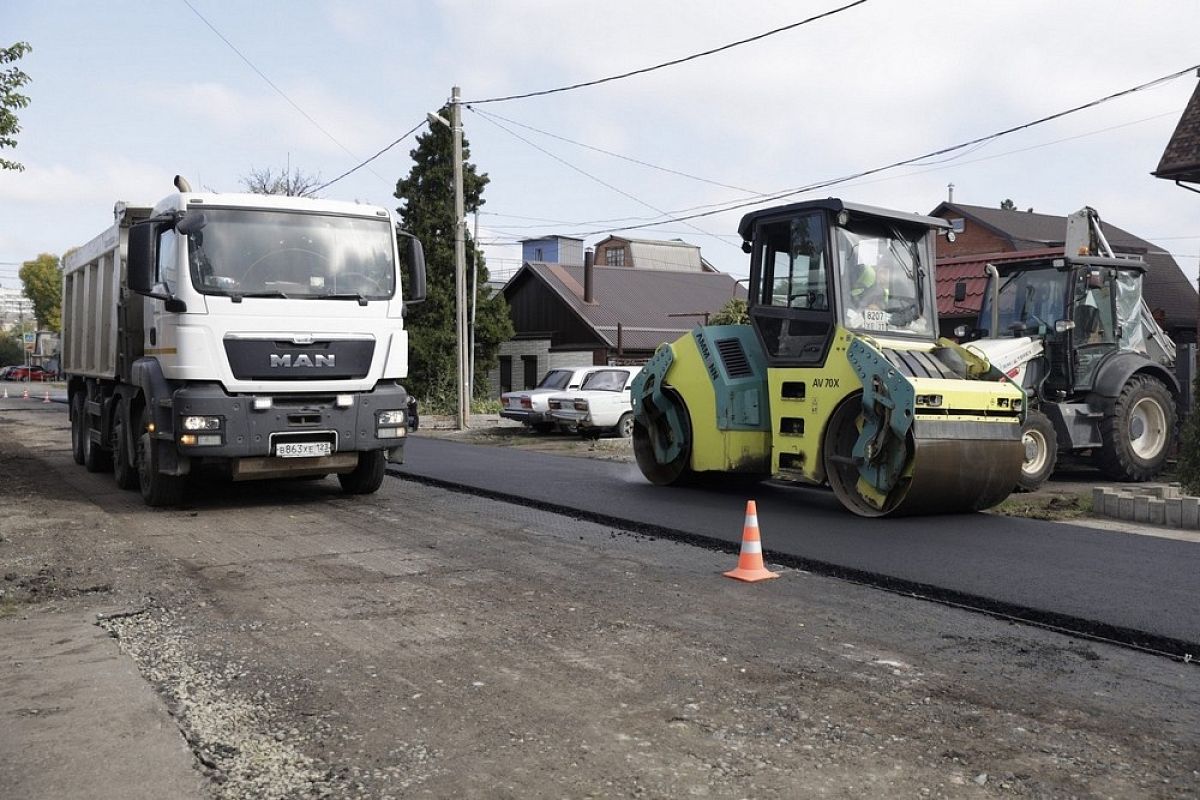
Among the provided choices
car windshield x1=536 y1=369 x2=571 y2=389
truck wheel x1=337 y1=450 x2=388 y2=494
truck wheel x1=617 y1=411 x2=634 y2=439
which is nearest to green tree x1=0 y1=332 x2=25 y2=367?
car windshield x1=536 y1=369 x2=571 y2=389

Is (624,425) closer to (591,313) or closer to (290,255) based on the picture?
(290,255)

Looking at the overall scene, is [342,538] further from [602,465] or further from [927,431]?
[602,465]

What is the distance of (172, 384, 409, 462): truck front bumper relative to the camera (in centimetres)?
970

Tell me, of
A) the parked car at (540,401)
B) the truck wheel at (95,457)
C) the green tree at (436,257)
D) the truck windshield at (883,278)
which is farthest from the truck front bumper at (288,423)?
the green tree at (436,257)

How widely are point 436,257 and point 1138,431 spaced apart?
983 inches

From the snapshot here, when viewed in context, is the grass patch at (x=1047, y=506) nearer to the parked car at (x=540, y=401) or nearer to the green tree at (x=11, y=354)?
the parked car at (x=540, y=401)

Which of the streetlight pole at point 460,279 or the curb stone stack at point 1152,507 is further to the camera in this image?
the streetlight pole at point 460,279

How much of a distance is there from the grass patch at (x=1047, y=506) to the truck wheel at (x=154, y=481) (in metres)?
8.13

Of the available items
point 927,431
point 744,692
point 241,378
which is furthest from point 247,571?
point 927,431

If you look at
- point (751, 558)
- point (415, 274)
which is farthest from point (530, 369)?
point (751, 558)

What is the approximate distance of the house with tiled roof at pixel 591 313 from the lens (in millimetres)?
39375

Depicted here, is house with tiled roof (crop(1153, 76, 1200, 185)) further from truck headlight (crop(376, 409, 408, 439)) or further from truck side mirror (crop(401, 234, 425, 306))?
truck headlight (crop(376, 409, 408, 439))

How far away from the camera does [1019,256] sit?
47.9 ft

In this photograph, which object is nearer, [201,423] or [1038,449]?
[201,423]
